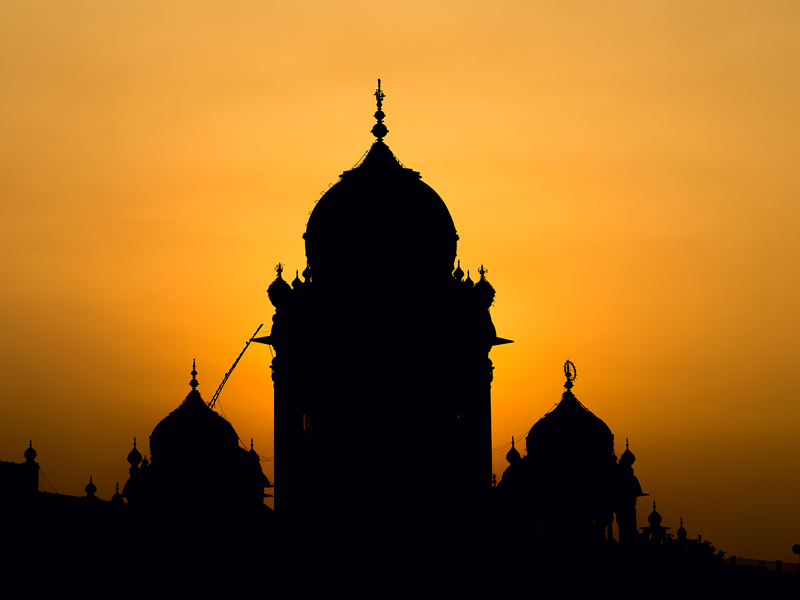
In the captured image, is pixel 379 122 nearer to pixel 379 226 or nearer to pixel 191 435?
pixel 379 226

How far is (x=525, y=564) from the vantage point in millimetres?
45094

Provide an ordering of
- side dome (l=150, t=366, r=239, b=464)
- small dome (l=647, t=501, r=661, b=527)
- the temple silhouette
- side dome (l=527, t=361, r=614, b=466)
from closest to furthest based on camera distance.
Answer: the temple silhouette, side dome (l=150, t=366, r=239, b=464), side dome (l=527, t=361, r=614, b=466), small dome (l=647, t=501, r=661, b=527)

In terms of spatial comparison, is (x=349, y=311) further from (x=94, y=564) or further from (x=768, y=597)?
(x=768, y=597)

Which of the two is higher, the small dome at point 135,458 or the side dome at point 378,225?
the side dome at point 378,225

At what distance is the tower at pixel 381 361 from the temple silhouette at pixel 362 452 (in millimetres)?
46

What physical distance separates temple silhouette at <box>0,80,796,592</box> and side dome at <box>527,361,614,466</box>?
9.68 feet

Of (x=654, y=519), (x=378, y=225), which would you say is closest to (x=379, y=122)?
(x=378, y=225)

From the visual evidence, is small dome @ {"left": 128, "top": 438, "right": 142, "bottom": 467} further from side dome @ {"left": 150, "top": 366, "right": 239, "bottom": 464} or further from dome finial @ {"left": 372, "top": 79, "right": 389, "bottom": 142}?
dome finial @ {"left": 372, "top": 79, "right": 389, "bottom": 142}

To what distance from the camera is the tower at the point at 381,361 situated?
46.8 metres

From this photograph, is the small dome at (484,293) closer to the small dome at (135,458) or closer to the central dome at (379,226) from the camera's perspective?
the central dome at (379,226)

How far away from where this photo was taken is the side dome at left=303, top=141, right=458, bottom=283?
48438 millimetres

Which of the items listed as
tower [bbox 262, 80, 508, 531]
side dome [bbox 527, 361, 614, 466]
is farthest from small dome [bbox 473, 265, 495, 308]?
side dome [bbox 527, 361, 614, 466]

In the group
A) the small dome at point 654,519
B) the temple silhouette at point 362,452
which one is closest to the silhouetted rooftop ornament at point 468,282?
the temple silhouette at point 362,452

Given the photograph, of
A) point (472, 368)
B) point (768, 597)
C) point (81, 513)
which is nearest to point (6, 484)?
point (81, 513)
